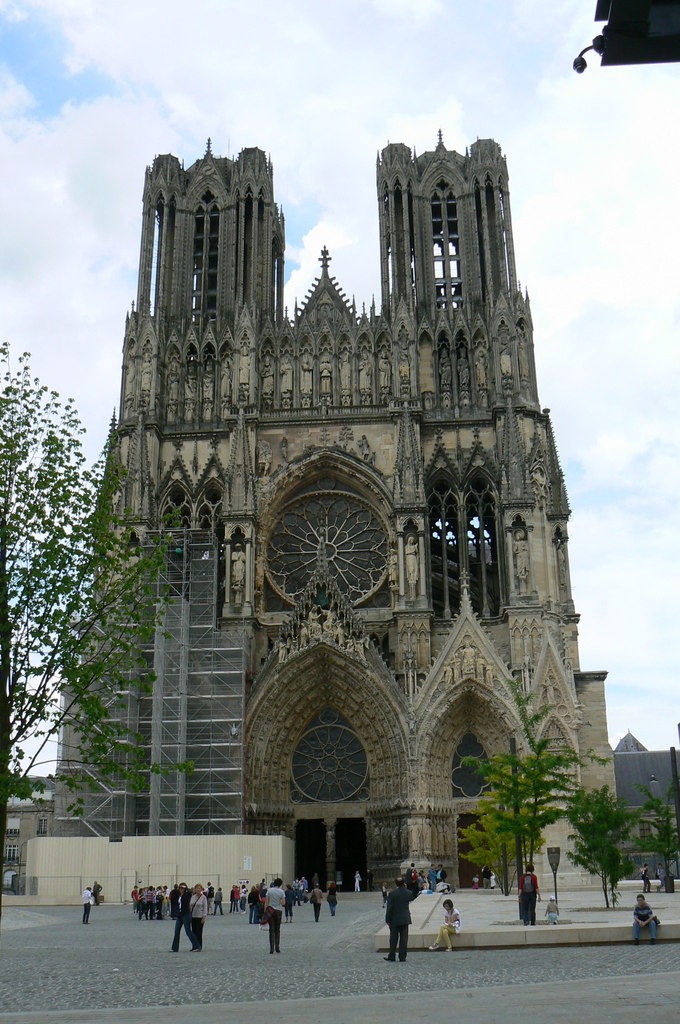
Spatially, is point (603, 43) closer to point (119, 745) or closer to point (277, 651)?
point (119, 745)

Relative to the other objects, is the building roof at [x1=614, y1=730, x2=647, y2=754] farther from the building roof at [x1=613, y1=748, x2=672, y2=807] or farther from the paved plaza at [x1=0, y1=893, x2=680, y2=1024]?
the paved plaza at [x1=0, y1=893, x2=680, y2=1024]

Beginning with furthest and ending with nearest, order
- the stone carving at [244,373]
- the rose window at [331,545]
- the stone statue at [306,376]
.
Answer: the stone statue at [306,376] → the stone carving at [244,373] → the rose window at [331,545]

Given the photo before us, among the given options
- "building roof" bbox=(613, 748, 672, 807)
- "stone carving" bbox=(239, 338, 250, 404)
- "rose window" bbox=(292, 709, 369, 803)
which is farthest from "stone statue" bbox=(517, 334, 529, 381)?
"building roof" bbox=(613, 748, 672, 807)

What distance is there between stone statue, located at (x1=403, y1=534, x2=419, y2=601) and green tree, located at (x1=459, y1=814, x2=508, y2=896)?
8025mm

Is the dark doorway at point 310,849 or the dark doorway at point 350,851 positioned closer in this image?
the dark doorway at point 310,849

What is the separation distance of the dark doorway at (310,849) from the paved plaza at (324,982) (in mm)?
18851

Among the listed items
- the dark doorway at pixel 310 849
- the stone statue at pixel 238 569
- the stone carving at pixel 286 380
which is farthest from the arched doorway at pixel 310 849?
the stone carving at pixel 286 380

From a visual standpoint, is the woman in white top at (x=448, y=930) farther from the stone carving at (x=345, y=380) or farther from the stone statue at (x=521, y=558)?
the stone carving at (x=345, y=380)

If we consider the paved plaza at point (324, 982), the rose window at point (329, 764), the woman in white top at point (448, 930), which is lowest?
the paved plaza at point (324, 982)

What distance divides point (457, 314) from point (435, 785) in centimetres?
1858

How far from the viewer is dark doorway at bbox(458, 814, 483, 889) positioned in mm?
37219

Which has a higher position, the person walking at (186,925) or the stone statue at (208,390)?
the stone statue at (208,390)

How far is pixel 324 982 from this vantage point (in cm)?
1281

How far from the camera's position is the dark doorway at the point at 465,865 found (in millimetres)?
37219
